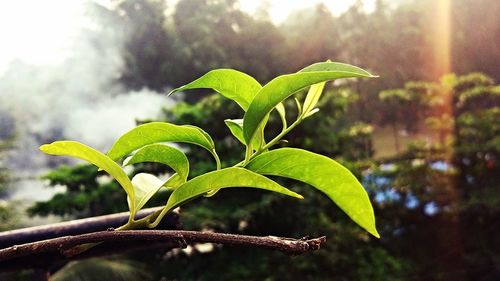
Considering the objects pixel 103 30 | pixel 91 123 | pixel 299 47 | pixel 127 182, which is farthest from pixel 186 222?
pixel 103 30

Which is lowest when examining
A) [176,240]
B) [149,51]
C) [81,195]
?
[176,240]

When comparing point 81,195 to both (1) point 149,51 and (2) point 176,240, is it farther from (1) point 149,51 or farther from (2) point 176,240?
(1) point 149,51

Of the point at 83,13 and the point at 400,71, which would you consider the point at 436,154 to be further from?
the point at 83,13

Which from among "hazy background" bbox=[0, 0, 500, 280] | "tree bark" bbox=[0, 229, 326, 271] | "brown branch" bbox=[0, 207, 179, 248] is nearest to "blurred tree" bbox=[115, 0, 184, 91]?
"hazy background" bbox=[0, 0, 500, 280]

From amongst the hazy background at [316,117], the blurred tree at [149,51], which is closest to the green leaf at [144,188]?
the hazy background at [316,117]

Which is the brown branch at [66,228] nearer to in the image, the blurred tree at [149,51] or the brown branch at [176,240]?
the brown branch at [176,240]

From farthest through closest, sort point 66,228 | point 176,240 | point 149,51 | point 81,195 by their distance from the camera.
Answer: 1. point 149,51
2. point 81,195
3. point 66,228
4. point 176,240

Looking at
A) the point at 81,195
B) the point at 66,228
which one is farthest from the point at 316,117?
the point at 66,228

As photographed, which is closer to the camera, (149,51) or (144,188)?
(144,188)
